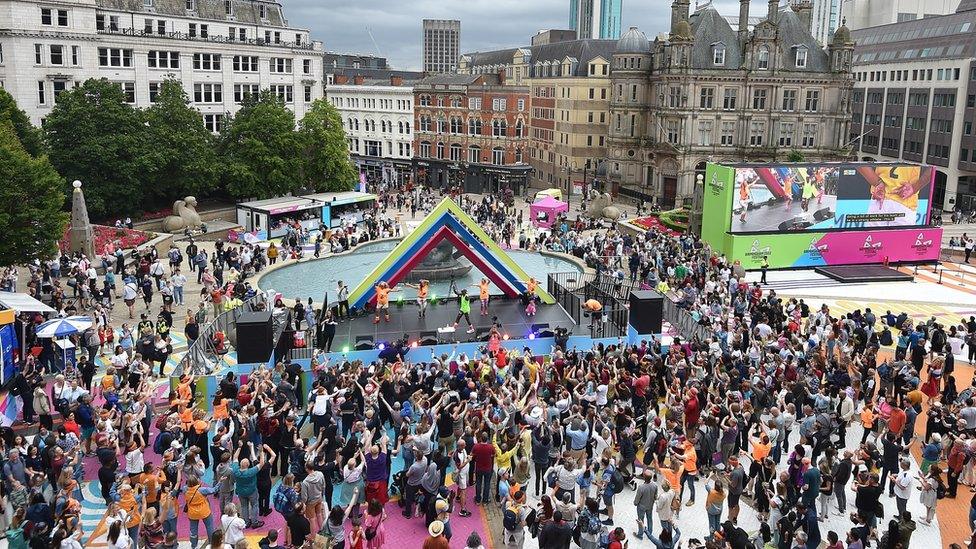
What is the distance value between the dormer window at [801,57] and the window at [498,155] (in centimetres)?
3057

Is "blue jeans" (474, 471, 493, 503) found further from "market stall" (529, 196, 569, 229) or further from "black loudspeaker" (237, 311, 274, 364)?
"market stall" (529, 196, 569, 229)

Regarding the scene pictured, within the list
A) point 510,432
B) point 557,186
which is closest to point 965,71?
point 557,186

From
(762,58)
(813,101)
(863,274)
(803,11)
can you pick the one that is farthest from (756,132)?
(863,274)

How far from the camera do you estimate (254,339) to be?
23.4 meters

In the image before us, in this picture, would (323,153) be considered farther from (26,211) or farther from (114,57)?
(26,211)

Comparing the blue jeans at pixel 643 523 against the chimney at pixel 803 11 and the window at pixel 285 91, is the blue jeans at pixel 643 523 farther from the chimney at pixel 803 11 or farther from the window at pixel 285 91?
the chimney at pixel 803 11

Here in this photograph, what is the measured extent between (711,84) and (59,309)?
182ft

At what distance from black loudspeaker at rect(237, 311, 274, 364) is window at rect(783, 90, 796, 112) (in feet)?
193

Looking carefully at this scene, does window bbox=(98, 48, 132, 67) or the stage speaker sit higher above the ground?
window bbox=(98, 48, 132, 67)

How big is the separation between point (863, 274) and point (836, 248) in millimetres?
2404

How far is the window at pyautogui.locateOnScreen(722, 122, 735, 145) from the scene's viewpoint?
69.4m

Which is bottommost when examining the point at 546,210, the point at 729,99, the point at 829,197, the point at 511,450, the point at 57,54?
the point at 511,450

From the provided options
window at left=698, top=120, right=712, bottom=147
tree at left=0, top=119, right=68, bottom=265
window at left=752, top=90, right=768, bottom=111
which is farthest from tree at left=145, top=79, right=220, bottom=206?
window at left=752, top=90, right=768, bottom=111

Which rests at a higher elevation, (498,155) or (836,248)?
(498,155)
